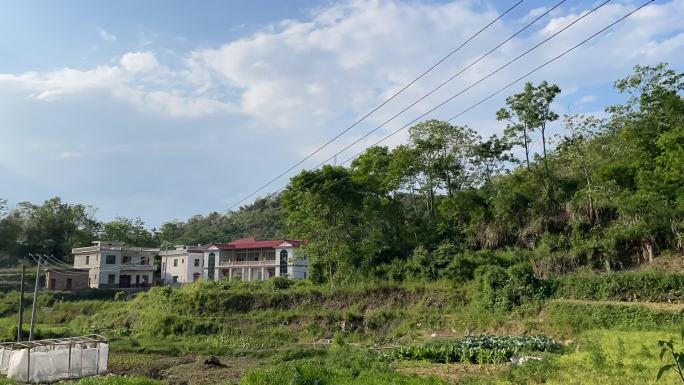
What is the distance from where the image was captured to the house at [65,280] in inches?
2270

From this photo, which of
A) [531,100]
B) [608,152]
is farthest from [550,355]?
[531,100]

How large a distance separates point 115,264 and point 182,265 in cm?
839

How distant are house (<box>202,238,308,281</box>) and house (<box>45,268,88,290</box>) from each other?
14.0m

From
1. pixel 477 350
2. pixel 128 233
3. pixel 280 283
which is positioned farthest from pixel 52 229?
pixel 477 350

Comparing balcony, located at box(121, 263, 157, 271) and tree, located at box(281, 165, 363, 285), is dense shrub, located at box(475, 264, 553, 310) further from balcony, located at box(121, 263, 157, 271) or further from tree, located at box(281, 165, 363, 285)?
balcony, located at box(121, 263, 157, 271)

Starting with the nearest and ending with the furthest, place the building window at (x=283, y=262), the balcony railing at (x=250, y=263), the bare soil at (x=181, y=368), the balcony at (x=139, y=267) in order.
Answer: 1. the bare soil at (x=181, y=368)
2. the building window at (x=283, y=262)
3. the balcony railing at (x=250, y=263)
4. the balcony at (x=139, y=267)

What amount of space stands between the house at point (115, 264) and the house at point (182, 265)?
2695mm

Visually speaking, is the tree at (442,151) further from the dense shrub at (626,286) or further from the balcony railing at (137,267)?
the balcony railing at (137,267)

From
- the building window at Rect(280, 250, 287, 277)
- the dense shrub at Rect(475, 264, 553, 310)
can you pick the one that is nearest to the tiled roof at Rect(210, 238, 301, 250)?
the building window at Rect(280, 250, 287, 277)

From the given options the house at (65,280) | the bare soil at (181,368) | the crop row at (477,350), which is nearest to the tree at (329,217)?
the bare soil at (181,368)

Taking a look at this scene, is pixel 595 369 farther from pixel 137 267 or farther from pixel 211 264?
pixel 137 267

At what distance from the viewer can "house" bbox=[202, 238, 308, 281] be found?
2410 inches

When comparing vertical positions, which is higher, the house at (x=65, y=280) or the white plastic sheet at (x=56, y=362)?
the house at (x=65, y=280)

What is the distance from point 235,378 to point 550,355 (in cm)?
1023
